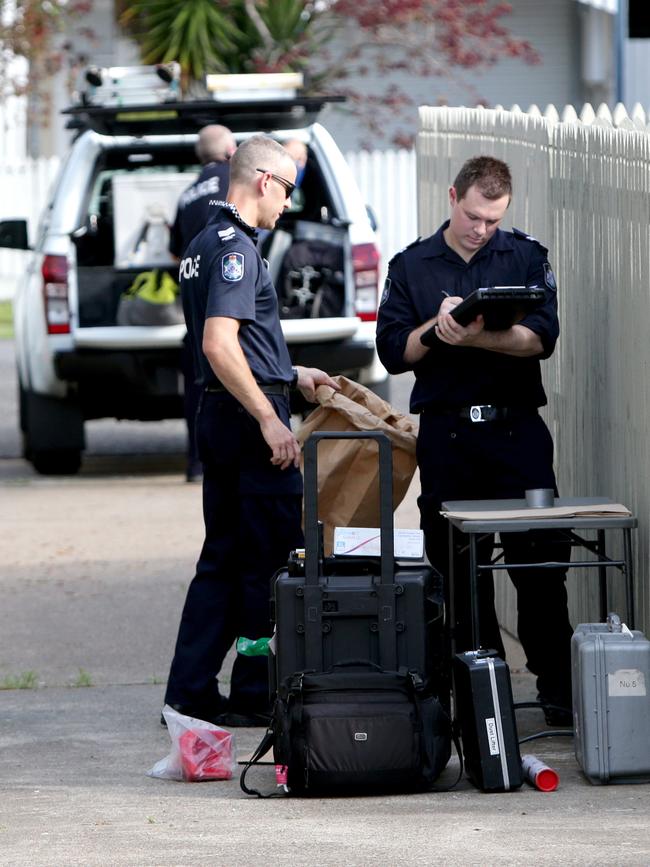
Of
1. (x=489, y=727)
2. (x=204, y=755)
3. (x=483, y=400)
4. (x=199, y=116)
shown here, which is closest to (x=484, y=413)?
(x=483, y=400)

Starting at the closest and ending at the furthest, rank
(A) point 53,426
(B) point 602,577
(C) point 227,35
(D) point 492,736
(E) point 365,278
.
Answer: (D) point 492,736 → (B) point 602,577 → (E) point 365,278 → (A) point 53,426 → (C) point 227,35

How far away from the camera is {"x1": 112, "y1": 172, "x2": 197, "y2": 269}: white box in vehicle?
35.9 ft

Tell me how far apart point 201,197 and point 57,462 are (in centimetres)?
277

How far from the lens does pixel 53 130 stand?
→ 98.0ft

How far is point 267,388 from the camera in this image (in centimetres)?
611

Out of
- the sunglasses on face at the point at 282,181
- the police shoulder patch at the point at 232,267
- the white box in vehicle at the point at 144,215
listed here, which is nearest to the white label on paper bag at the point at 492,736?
the police shoulder patch at the point at 232,267

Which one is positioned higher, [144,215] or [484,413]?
[144,215]

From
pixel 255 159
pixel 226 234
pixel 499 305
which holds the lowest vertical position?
pixel 499 305

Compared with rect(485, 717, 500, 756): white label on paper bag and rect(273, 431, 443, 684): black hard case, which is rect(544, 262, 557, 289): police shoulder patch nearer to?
rect(273, 431, 443, 684): black hard case

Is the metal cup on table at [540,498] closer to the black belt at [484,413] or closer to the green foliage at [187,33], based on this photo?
the black belt at [484,413]

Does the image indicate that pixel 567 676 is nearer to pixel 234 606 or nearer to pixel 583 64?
pixel 234 606

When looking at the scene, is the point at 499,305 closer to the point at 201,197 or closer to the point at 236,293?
the point at 236,293

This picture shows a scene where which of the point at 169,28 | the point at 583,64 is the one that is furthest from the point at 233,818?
the point at 583,64

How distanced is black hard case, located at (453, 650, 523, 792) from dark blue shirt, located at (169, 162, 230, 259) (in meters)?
4.39
